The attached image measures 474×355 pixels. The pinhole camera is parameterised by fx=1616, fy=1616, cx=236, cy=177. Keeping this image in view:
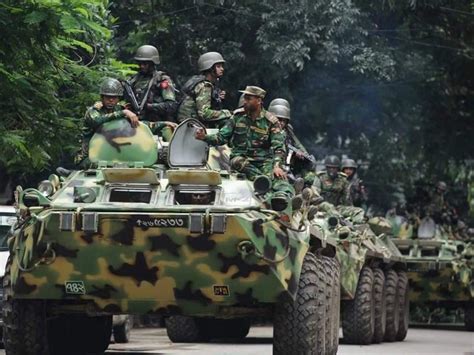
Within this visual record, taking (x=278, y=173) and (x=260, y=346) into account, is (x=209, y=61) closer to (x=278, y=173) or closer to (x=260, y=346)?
(x=278, y=173)

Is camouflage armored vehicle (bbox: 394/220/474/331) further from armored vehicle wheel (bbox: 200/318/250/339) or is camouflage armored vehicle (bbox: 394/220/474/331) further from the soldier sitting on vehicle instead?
the soldier sitting on vehicle

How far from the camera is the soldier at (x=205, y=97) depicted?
16.7 metres

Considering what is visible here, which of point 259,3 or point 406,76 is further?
point 406,76

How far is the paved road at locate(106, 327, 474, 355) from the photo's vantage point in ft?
63.0

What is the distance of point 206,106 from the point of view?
16.7 meters

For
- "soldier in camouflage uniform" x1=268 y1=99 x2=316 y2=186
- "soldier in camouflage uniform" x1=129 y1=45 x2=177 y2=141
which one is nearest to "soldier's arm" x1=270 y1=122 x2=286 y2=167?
A: "soldier in camouflage uniform" x1=129 y1=45 x2=177 y2=141

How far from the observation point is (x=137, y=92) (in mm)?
16859

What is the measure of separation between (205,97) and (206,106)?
96 millimetres

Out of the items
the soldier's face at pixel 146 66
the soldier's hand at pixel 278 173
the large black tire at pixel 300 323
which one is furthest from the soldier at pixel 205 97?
the large black tire at pixel 300 323

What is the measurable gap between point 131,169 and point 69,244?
1063mm

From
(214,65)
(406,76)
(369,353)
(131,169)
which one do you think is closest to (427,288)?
(406,76)

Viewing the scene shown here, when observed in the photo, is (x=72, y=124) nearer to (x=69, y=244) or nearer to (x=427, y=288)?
(x=69, y=244)

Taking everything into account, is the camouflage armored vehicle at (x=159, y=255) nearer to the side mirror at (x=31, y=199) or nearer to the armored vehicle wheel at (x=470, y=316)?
the side mirror at (x=31, y=199)

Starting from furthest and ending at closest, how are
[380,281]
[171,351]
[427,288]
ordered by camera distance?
[427,288], [380,281], [171,351]
